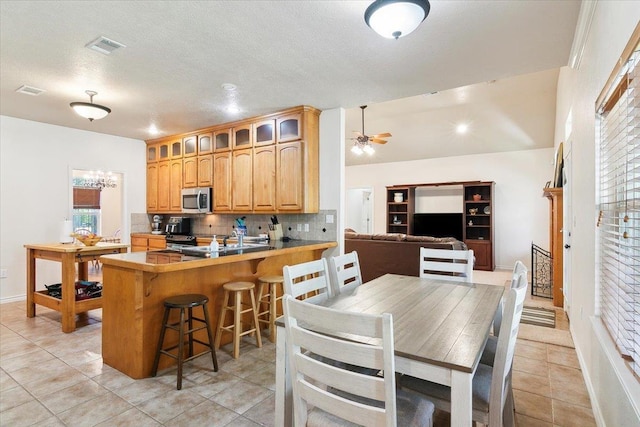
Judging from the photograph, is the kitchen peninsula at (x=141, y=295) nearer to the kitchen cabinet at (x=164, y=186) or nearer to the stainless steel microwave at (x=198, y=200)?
the stainless steel microwave at (x=198, y=200)

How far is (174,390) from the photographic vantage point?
2.37 m

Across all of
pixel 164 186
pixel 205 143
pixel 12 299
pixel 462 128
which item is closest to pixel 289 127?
pixel 205 143

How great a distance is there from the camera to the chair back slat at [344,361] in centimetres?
111

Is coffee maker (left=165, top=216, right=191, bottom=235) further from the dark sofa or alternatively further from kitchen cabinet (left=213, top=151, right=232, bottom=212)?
the dark sofa

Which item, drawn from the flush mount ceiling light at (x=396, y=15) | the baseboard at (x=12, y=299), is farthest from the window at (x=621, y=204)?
the baseboard at (x=12, y=299)

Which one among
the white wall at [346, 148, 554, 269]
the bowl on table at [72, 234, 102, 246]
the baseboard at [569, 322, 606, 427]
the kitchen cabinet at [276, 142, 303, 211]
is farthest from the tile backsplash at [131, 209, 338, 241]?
the white wall at [346, 148, 554, 269]

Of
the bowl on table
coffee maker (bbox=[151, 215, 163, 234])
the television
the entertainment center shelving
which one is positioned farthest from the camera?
the television

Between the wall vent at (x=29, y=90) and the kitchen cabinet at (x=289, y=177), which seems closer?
the wall vent at (x=29, y=90)

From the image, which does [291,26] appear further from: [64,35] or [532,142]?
[532,142]

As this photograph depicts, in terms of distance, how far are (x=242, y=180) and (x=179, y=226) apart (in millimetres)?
1801

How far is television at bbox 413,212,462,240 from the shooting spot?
7.52 m

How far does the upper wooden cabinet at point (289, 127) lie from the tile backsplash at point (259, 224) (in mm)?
1027

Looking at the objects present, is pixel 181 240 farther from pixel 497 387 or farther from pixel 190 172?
pixel 497 387

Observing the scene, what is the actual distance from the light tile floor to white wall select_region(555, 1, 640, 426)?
216 millimetres
